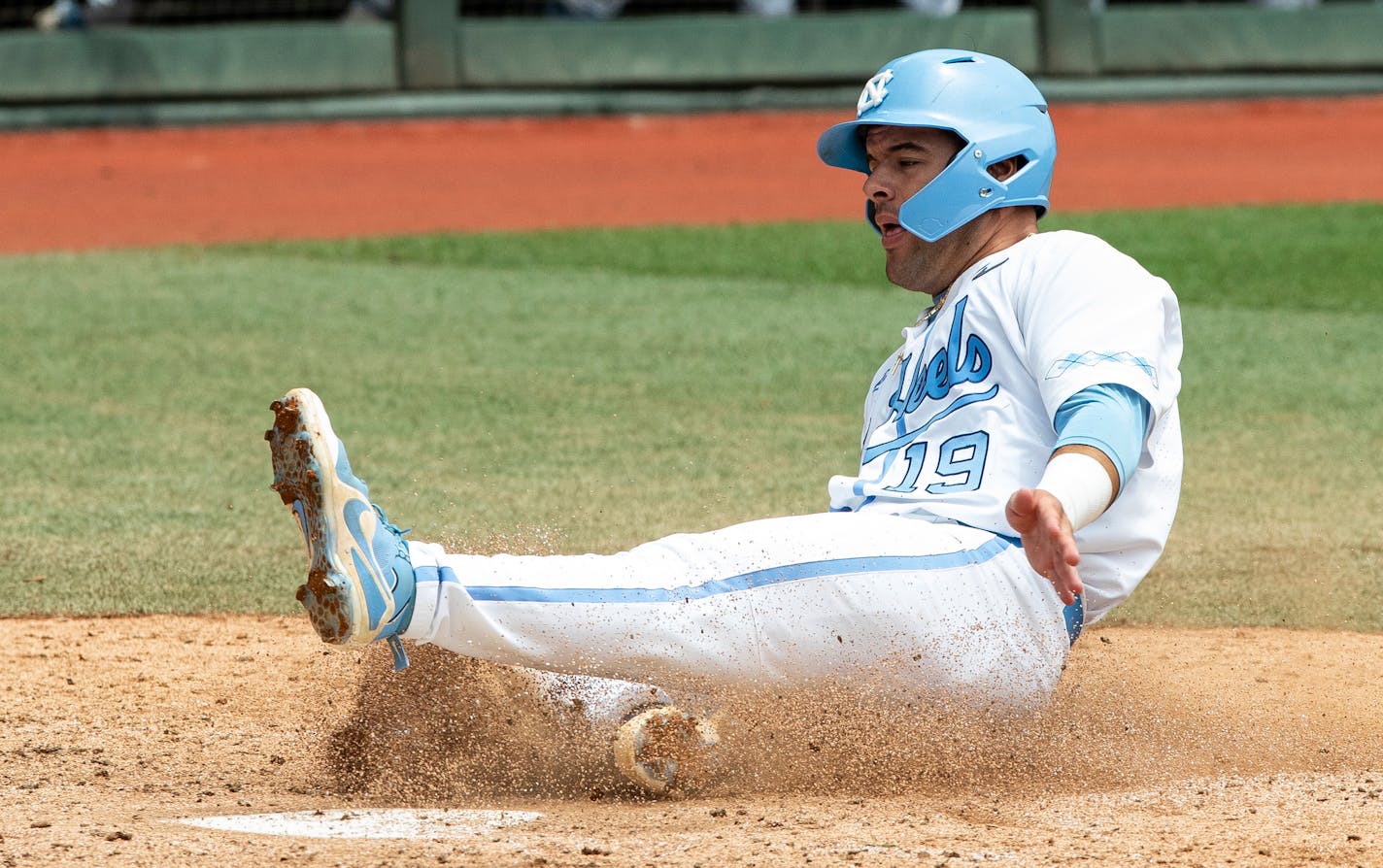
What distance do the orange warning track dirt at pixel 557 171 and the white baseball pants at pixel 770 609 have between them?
9.04 metres

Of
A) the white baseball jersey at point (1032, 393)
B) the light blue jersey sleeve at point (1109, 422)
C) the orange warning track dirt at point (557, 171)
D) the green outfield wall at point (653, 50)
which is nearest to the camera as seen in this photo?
the light blue jersey sleeve at point (1109, 422)

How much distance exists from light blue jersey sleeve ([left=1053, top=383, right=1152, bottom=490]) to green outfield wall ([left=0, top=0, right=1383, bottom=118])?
13023 millimetres

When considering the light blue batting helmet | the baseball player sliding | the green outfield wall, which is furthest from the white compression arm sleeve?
the green outfield wall

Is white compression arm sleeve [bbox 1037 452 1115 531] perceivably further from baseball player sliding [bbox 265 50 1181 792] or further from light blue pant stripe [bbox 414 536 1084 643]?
light blue pant stripe [bbox 414 536 1084 643]

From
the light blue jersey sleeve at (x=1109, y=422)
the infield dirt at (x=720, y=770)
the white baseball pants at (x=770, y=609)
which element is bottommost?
the infield dirt at (x=720, y=770)

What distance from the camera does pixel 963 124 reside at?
332 cm

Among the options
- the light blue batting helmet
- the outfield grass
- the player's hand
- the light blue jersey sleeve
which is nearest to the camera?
the player's hand

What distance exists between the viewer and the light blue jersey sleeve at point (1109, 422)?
2.83 m

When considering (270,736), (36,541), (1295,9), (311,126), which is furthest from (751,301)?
(1295,9)

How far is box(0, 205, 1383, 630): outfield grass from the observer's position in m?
5.02

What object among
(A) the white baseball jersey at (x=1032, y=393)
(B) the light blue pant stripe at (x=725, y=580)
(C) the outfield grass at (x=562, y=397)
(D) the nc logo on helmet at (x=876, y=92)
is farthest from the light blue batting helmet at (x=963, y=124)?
(C) the outfield grass at (x=562, y=397)

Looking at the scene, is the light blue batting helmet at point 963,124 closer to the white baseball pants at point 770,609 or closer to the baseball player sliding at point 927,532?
the baseball player sliding at point 927,532

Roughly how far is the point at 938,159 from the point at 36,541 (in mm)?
2900

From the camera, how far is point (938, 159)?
3.36 meters
